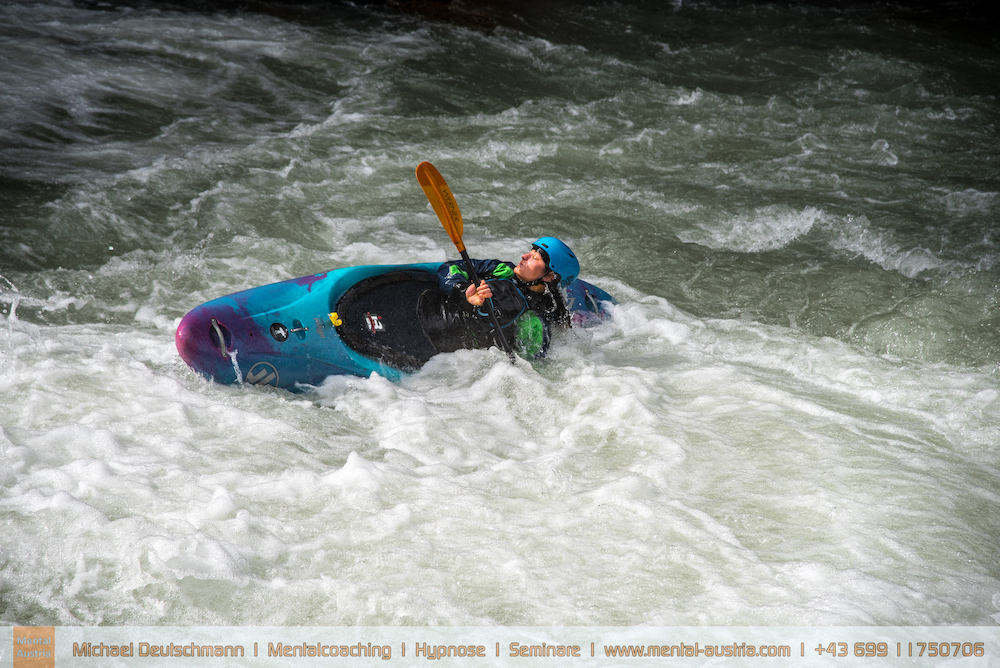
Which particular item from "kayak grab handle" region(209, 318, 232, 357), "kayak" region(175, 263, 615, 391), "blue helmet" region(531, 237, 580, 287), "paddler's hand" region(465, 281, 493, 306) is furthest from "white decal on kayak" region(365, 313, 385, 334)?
"blue helmet" region(531, 237, 580, 287)

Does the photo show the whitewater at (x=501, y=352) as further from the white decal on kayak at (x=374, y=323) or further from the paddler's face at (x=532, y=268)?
the paddler's face at (x=532, y=268)

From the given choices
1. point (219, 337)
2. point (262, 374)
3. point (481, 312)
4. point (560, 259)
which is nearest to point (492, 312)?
point (481, 312)

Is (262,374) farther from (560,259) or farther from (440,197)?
(560,259)

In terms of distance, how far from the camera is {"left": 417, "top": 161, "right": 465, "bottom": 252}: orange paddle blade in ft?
14.2

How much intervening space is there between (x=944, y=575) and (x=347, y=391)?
2.77 metres

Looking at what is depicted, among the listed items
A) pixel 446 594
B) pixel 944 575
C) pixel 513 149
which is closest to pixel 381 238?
pixel 513 149

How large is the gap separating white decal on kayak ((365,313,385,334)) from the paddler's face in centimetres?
79

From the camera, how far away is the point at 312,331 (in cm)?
407

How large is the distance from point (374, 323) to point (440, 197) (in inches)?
31.3

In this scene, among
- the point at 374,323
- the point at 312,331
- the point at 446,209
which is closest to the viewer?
the point at 312,331

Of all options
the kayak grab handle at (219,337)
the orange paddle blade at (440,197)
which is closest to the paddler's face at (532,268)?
the orange paddle blade at (440,197)

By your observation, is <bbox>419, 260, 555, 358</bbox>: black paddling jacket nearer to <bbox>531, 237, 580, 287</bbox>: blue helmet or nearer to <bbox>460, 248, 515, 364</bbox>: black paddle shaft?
<bbox>460, 248, 515, 364</bbox>: black paddle shaft

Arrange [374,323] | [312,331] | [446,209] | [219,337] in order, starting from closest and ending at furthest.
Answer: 1. [219,337]
2. [312,331]
3. [374,323]
4. [446,209]

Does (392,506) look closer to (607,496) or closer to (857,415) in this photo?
(607,496)
